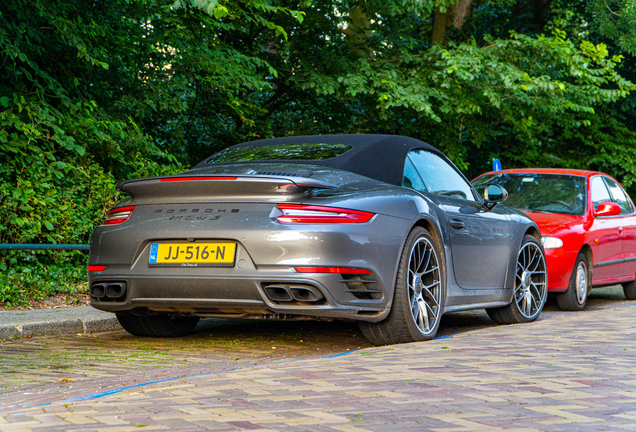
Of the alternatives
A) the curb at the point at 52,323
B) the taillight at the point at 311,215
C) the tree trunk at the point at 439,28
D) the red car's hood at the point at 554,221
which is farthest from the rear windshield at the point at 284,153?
the tree trunk at the point at 439,28

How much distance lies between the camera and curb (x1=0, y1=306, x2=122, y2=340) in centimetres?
607

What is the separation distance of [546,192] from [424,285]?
4.30 m

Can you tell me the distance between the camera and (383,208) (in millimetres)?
4980

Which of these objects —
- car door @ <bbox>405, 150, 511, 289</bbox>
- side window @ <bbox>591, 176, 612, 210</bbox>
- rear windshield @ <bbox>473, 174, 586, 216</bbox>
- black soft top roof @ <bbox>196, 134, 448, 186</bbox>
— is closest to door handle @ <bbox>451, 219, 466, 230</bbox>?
car door @ <bbox>405, 150, 511, 289</bbox>

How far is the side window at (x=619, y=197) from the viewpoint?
32.4 feet

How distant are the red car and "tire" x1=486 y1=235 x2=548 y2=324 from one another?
3.32ft

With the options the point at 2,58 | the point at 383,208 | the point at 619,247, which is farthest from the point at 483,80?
the point at 383,208

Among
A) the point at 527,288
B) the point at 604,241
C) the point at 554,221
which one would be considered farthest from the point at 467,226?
the point at 604,241

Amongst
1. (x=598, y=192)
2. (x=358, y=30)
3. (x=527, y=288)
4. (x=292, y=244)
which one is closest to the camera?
(x=292, y=244)

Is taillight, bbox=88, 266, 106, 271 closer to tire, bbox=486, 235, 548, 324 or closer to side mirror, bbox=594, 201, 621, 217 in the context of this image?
tire, bbox=486, 235, 548, 324

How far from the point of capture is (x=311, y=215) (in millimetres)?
4707

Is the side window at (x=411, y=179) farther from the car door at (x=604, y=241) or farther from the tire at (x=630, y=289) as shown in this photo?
the tire at (x=630, y=289)

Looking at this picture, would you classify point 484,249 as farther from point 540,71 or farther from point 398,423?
point 540,71

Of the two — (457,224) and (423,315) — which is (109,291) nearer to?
(423,315)
